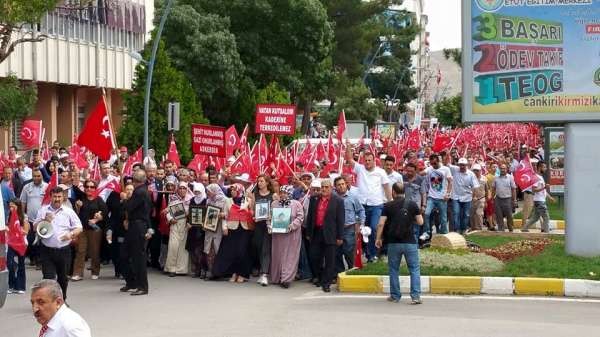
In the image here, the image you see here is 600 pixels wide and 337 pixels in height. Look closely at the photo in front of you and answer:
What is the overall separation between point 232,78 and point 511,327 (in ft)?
118


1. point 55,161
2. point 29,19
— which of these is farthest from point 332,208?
point 29,19

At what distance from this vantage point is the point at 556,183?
29406 millimetres

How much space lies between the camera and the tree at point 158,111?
122ft

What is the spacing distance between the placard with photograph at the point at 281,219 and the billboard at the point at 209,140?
535 cm

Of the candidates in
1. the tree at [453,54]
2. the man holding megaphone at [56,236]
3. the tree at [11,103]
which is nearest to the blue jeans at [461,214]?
the man holding megaphone at [56,236]

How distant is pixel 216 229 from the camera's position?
55.9 ft

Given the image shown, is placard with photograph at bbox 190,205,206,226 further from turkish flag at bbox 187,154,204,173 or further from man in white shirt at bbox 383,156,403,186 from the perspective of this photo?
turkish flag at bbox 187,154,204,173

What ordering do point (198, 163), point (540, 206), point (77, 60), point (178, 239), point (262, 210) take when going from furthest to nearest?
point (77, 60) < point (540, 206) < point (198, 163) < point (178, 239) < point (262, 210)

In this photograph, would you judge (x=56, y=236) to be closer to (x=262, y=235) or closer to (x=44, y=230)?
(x=44, y=230)

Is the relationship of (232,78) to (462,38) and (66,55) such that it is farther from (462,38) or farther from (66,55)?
(462,38)

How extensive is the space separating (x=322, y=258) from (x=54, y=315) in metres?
10.2

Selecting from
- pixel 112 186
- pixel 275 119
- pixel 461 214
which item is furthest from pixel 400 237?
pixel 275 119

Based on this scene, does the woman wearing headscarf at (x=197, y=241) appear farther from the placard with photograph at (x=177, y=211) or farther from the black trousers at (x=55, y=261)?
the black trousers at (x=55, y=261)

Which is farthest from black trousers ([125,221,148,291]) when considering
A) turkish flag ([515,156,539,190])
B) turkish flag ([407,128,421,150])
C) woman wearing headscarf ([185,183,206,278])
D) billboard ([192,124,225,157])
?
turkish flag ([407,128,421,150])
